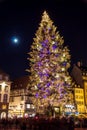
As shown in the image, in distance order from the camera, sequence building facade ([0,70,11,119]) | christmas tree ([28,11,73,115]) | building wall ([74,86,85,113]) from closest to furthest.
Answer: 1. christmas tree ([28,11,73,115])
2. building facade ([0,70,11,119])
3. building wall ([74,86,85,113])

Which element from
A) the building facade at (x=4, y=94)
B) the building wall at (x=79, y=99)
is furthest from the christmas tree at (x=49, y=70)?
the building wall at (x=79, y=99)

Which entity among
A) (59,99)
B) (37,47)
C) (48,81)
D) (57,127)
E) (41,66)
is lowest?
(57,127)

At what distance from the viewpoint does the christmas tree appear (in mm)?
33688

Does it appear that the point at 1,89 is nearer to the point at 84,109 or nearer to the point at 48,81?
the point at 48,81

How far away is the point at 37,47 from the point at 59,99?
832cm

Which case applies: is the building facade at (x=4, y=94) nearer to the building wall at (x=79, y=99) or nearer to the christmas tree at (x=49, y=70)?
the christmas tree at (x=49, y=70)

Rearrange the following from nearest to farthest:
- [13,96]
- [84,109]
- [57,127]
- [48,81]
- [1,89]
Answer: [57,127] → [48,81] → [1,89] → [13,96] → [84,109]

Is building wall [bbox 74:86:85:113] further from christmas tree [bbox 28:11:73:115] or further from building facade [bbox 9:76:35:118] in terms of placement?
christmas tree [bbox 28:11:73:115]

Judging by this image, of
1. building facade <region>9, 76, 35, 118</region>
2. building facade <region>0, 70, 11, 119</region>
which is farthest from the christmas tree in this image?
building facade <region>9, 76, 35, 118</region>

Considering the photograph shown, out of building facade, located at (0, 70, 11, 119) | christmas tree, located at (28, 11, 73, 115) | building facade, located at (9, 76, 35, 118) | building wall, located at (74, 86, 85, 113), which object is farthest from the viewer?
building wall, located at (74, 86, 85, 113)

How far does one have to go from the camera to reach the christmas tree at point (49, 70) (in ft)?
111

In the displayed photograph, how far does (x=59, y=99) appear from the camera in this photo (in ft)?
111

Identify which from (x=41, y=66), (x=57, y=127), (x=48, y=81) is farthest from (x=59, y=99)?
(x=57, y=127)

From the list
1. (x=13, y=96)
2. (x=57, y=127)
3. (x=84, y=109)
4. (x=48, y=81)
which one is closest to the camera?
(x=57, y=127)
